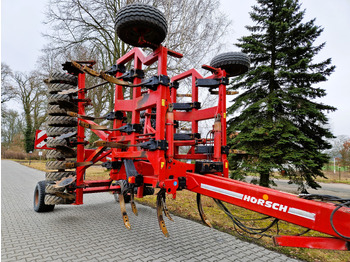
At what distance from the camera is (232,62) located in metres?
4.32

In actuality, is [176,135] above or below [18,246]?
above

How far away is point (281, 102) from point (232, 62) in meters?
4.43

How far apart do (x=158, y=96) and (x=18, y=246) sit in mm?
3205

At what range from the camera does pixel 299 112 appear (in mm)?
7820

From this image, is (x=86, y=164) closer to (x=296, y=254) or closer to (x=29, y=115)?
(x=296, y=254)

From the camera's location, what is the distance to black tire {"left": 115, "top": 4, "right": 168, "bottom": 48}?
3020 millimetres

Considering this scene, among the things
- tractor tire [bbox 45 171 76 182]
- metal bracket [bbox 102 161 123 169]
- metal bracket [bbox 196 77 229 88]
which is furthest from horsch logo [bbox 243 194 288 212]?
tractor tire [bbox 45 171 76 182]

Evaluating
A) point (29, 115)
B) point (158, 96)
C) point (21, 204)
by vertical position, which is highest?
point (29, 115)

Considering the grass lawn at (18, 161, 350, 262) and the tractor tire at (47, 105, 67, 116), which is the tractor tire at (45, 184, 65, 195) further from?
the grass lawn at (18, 161, 350, 262)

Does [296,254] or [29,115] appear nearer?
[296,254]

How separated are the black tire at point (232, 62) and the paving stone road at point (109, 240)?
310cm

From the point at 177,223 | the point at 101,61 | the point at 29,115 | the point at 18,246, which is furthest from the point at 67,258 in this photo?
the point at 29,115

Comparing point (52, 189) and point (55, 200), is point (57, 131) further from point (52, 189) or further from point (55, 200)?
point (55, 200)

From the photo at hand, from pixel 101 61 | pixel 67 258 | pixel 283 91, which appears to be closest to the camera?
pixel 67 258
